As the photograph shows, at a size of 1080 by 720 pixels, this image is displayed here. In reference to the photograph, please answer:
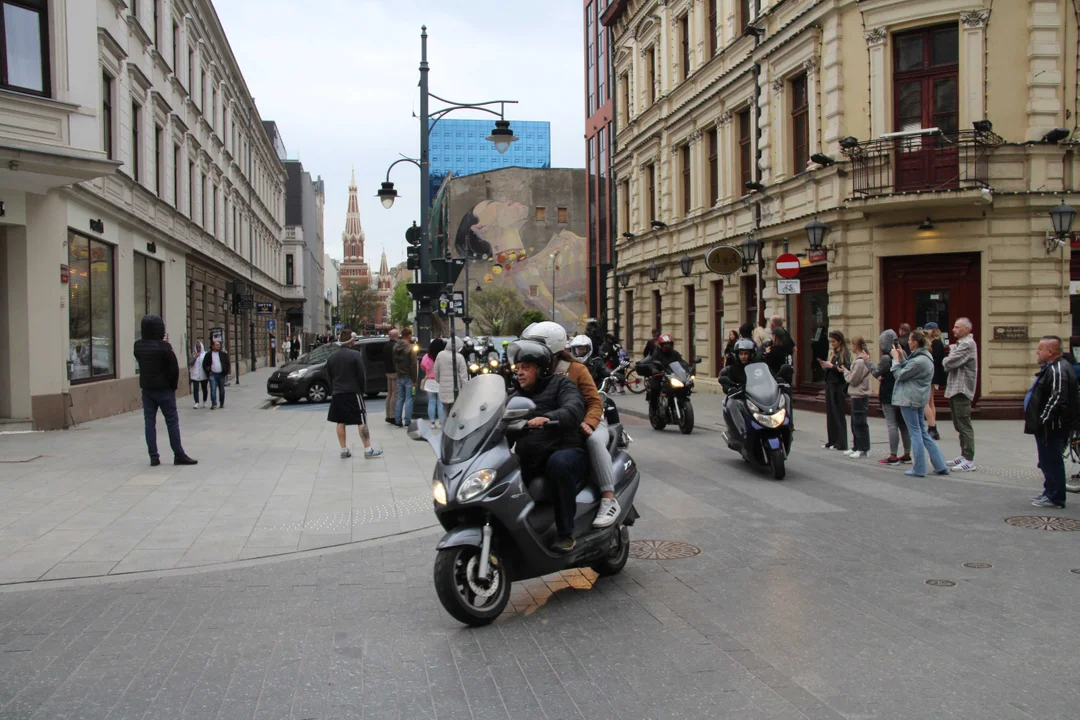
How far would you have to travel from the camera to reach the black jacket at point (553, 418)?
18.1 feet

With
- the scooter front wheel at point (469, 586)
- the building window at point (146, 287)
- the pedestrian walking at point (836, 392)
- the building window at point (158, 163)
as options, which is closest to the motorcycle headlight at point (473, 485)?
the scooter front wheel at point (469, 586)

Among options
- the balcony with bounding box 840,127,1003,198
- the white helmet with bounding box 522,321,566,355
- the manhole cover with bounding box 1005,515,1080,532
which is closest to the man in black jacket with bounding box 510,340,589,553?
the white helmet with bounding box 522,321,566,355

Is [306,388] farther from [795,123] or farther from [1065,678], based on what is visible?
[1065,678]

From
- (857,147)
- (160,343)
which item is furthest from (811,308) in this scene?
(160,343)

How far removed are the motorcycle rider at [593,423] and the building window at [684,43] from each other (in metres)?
23.7

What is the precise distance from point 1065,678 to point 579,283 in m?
67.6

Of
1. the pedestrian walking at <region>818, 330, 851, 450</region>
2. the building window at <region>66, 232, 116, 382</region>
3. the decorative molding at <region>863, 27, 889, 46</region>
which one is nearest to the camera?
the pedestrian walking at <region>818, 330, 851, 450</region>

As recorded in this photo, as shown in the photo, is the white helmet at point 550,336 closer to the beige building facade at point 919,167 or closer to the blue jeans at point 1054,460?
the blue jeans at point 1054,460

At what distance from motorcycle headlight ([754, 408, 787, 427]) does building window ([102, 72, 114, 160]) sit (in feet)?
48.8

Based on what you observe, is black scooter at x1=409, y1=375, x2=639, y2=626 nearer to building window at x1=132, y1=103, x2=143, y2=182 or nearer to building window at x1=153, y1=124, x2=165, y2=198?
building window at x1=132, y1=103, x2=143, y2=182

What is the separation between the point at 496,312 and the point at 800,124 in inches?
1894

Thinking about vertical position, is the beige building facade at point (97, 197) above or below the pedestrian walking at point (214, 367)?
above

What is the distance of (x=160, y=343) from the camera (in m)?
11.4

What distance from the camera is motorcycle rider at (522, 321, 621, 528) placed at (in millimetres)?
5766
